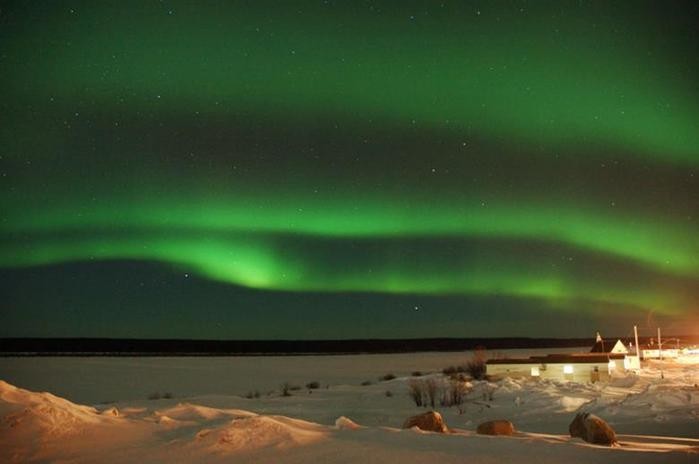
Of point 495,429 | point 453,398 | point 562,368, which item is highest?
point 495,429

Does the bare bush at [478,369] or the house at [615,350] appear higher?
the house at [615,350]

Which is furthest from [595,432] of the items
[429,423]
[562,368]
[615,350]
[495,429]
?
[615,350]

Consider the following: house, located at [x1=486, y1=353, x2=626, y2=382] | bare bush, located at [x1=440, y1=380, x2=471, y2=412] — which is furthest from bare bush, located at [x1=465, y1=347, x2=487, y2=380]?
bare bush, located at [x1=440, y1=380, x2=471, y2=412]

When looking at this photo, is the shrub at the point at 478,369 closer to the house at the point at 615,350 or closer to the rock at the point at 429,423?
the house at the point at 615,350

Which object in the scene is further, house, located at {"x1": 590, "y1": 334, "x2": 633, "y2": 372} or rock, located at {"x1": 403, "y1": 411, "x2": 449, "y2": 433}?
house, located at {"x1": 590, "y1": 334, "x2": 633, "y2": 372}

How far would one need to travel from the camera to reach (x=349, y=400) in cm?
3453

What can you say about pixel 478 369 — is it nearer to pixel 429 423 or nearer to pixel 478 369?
pixel 478 369

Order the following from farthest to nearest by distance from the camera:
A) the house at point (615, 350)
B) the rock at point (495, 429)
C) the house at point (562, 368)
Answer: the house at point (615, 350) → the house at point (562, 368) → the rock at point (495, 429)

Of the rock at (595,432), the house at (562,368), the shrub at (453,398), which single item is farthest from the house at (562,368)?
the rock at (595,432)

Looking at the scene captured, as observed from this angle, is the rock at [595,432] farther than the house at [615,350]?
No

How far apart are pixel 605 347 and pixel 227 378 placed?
3805 centimetres

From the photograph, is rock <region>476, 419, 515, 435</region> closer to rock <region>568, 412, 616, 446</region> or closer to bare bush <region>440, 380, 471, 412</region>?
rock <region>568, 412, 616, 446</region>

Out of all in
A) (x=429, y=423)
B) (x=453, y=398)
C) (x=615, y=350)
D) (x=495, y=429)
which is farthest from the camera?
(x=615, y=350)

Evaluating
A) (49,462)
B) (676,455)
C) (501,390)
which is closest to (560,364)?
(501,390)
